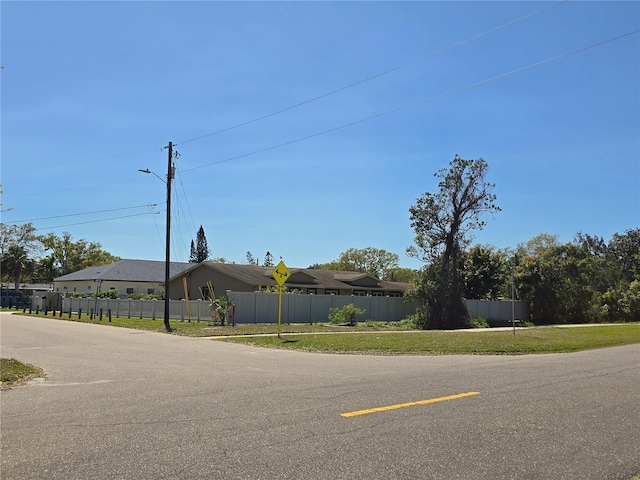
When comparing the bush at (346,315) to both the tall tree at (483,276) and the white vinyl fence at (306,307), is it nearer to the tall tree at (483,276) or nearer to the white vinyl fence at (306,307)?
the white vinyl fence at (306,307)

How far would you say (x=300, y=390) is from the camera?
9.12 meters

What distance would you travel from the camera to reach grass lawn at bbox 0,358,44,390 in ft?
34.7

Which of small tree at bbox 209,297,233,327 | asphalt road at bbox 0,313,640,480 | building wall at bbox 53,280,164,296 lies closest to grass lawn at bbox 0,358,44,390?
asphalt road at bbox 0,313,640,480

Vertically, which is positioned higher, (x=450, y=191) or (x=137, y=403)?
(x=450, y=191)

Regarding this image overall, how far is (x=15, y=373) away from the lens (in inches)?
451

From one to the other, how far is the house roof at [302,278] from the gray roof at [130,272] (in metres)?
14.4

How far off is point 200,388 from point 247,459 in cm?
424

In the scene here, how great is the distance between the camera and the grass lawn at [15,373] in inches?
416

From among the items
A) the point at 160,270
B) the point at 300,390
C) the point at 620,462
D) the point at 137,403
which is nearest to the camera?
the point at 620,462

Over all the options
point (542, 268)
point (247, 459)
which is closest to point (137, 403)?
point (247, 459)

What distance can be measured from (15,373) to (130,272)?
5387 centimetres

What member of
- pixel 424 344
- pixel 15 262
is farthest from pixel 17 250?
pixel 424 344

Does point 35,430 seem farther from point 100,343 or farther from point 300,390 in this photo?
point 100,343

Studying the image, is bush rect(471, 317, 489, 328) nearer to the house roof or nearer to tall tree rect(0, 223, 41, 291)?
the house roof
